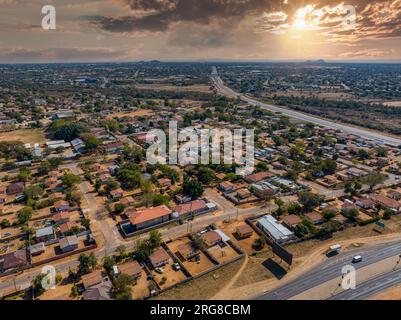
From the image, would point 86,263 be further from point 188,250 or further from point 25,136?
point 25,136

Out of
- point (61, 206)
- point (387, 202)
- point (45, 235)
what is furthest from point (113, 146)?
point (387, 202)

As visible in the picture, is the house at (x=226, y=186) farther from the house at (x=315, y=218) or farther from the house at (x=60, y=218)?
the house at (x=60, y=218)

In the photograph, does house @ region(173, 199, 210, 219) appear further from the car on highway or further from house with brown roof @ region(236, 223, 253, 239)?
the car on highway

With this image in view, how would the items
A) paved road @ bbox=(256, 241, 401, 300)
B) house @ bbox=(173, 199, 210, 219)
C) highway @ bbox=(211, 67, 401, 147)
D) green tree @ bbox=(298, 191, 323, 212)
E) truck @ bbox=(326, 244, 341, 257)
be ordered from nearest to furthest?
paved road @ bbox=(256, 241, 401, 300)
truck @ bbox=(326, 244, 341, 257)
house @ bbox=(173, 199, 210, 219)
green tree @ bbox=(298, 191, 323, 212)
highway @ bbox=(211, 67, 401, 147)

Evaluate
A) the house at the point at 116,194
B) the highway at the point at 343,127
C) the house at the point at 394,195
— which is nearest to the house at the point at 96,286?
the house at the point at 116,194

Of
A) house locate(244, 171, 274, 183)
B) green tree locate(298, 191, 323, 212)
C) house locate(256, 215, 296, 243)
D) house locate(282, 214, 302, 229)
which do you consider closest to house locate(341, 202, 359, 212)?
green tree locate(298, 191, 323, 212)

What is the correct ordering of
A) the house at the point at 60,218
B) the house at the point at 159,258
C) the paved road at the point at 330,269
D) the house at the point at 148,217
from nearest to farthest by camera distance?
the paved road at the point at 330,269 < the house at the point at 159,258 < the house at the point at 148,217 < the house at the point at 60,218
